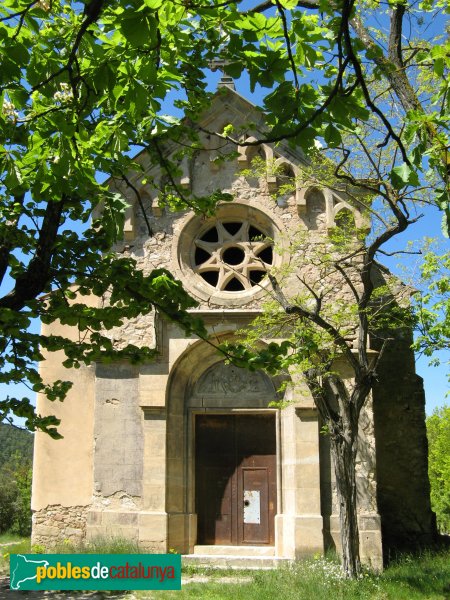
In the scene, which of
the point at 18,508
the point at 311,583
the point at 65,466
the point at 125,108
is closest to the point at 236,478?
the point at 65,466

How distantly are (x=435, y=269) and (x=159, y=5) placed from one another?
12.7 meters

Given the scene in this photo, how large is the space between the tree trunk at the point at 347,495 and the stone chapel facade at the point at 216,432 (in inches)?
65.7

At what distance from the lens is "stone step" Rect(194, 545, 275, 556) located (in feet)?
40.9

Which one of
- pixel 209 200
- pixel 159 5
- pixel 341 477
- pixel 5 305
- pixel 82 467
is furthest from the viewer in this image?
pixel 82 467

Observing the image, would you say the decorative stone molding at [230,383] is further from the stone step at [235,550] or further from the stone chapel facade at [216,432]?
the stone step at [235,550]

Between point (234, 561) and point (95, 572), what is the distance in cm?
251

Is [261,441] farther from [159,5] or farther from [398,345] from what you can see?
[159,5]

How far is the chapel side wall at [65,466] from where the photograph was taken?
12.8 m

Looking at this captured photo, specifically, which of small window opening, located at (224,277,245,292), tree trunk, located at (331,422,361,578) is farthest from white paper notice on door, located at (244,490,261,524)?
small window opening, located at (224,277,245,292)

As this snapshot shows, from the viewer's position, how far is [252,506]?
13.0m

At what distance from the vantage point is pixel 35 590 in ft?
34.2

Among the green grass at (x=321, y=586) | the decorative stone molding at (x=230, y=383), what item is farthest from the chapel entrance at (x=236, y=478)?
the green grass at (x=321, y=586)

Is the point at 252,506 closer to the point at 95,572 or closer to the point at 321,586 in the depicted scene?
the point at 95,572

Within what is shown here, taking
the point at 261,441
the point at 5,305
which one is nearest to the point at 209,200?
the point at 5,305
